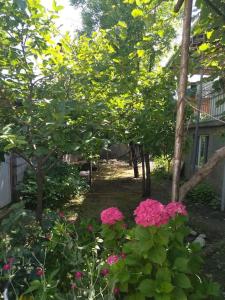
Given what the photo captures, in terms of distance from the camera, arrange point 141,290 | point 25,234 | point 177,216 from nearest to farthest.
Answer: point 141,290 → point 177,216 → point 25,234

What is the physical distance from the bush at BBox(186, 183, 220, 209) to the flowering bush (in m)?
6.80

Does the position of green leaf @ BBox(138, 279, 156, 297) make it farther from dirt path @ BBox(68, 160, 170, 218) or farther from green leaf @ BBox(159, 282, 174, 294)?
dirt path @ BBox(68, 160, 170, 218)

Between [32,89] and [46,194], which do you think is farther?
[46,194]

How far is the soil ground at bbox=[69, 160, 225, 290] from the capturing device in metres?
4.68

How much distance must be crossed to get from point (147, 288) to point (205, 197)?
305 inches

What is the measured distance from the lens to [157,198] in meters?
9.84

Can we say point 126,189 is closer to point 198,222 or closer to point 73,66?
point 198,222

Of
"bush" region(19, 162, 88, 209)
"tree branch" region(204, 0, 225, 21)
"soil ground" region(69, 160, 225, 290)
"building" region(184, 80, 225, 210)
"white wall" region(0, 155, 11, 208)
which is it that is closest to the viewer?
"tree branch" region(204, 0, 225, 21)

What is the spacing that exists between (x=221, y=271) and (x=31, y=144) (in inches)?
116

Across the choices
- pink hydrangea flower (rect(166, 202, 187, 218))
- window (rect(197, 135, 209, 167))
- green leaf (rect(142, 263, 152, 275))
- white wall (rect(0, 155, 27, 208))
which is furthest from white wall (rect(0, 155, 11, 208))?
window (rect(197, 135, 209, 167))

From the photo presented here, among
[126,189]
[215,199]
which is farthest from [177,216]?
[126,189]

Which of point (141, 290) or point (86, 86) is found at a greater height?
point (86, 86)

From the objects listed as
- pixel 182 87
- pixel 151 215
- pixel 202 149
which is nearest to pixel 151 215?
pixel 151 215

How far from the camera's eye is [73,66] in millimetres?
3822
